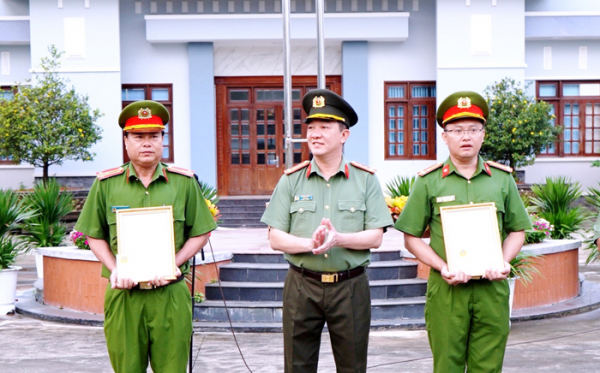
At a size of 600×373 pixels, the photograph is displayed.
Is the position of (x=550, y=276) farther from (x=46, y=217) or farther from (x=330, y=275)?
(x=46, y=217)

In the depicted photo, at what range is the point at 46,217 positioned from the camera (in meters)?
11.6

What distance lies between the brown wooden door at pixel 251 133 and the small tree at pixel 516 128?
3.93 meters

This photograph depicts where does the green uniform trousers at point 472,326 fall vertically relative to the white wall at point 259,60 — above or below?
below

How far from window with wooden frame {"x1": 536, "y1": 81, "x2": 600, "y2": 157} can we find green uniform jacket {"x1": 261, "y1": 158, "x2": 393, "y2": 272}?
17188 millimetres

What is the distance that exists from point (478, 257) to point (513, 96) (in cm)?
1489

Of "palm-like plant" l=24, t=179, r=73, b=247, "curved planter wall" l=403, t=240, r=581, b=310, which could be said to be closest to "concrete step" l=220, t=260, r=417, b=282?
"curved planter wall" l=403, t=240, r=581, b=310

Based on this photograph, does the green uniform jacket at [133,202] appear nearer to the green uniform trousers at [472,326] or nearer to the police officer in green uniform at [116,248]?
the police officer in green uniform at [116,248]

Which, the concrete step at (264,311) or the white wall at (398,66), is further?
the white wall at (398,66)

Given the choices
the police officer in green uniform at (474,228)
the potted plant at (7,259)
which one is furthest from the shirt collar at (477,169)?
the potted plant at (7,259)

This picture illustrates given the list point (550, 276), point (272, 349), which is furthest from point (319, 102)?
point (550, 276)

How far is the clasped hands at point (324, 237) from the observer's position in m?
4.18

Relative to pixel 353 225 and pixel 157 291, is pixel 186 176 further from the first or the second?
pixel 353 225

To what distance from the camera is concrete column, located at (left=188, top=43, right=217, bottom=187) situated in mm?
19438

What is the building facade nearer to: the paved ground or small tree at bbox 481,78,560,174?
small tree at bbox 481,78,560,174
